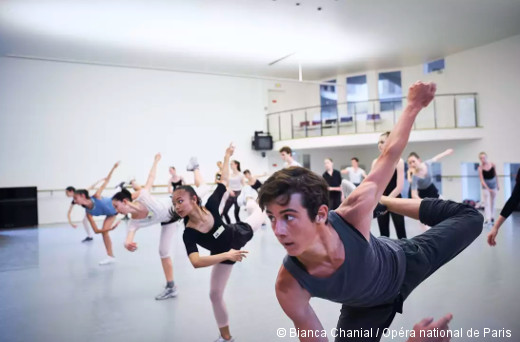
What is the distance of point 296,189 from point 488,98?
13.0 meters

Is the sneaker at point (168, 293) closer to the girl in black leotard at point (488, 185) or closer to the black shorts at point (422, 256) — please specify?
the black shorts at point (422, 256)

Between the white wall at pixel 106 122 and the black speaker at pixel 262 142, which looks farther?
the black speaker at pixel 262 142

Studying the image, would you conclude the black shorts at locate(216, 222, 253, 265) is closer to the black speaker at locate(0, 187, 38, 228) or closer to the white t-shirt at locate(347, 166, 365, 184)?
the white t-shirt at locate(347, 166, 365, 184)

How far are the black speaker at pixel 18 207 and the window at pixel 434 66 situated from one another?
13.7 meters

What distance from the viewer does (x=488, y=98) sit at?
1211 cm

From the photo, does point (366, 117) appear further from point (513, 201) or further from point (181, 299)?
point (181, 299)

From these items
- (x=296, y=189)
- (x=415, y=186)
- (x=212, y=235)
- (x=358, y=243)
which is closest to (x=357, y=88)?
(x=415, y=186)

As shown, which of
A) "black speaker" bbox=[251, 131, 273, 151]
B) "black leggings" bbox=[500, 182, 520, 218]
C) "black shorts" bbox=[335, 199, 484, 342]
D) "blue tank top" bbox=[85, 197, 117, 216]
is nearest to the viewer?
"black shorts" bbox=[335, 199, 484, 342]

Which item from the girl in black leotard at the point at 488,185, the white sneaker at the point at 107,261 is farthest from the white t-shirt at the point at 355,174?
the white sneaker at the point at 107,261

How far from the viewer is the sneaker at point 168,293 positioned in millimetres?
4170

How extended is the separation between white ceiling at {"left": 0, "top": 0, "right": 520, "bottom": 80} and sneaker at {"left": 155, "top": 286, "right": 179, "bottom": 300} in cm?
607

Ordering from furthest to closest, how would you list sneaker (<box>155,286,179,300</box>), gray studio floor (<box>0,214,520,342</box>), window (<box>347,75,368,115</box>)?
window (<box>347,75,368,115</box>), sneaker (<box>155,286,179,300</box>), gray studio floor (<box>0,214,520,342</box>)

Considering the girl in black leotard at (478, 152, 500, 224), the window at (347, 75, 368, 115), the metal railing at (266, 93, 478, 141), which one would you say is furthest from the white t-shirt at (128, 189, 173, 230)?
the window at (347, 75, 368, 115)

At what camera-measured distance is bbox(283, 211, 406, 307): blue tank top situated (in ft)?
4.57
